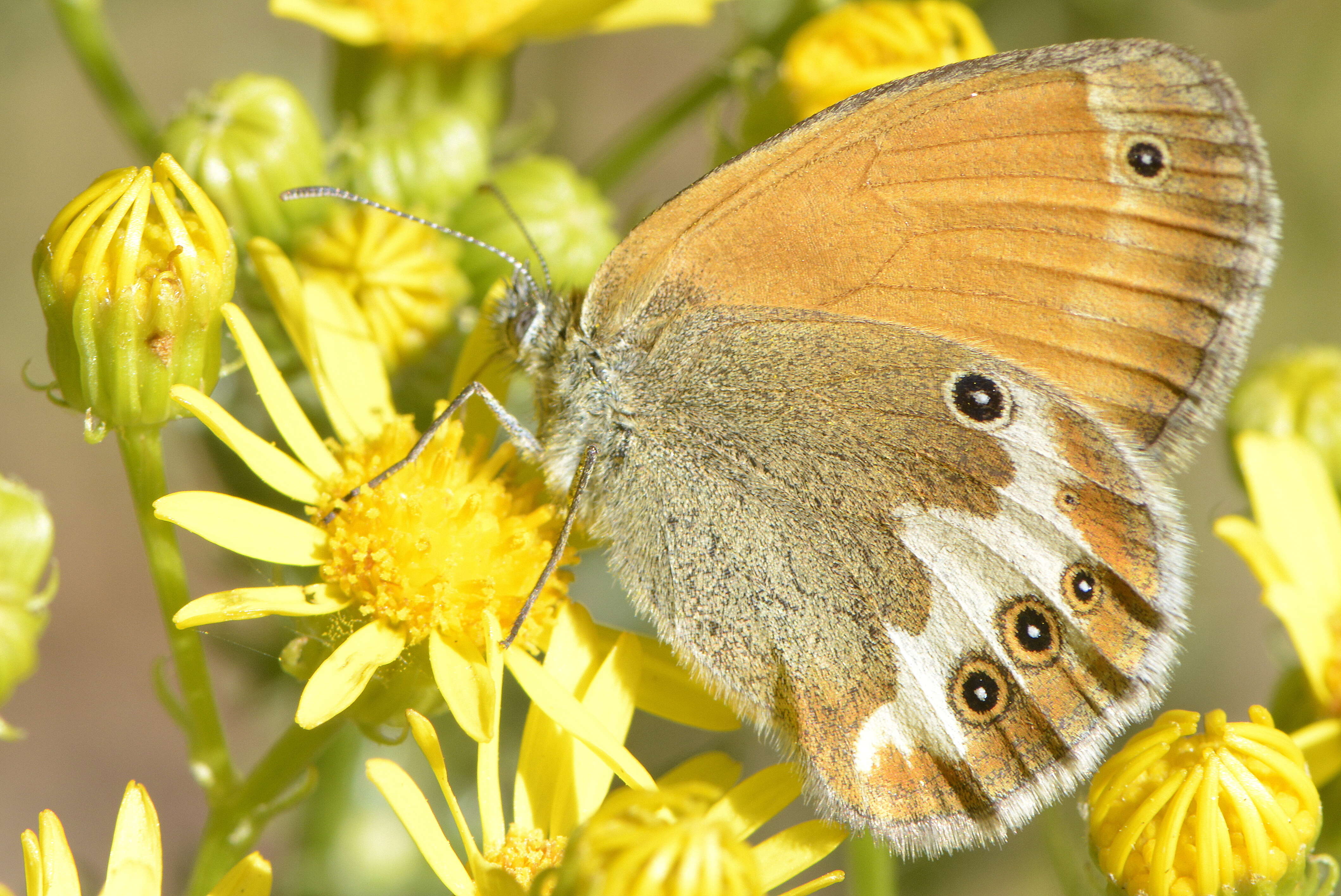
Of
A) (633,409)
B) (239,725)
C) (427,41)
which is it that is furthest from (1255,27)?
(239,725)

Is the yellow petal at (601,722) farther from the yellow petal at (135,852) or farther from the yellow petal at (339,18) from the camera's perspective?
the yellow petal at (339,18)

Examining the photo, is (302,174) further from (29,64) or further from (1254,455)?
(29,64)

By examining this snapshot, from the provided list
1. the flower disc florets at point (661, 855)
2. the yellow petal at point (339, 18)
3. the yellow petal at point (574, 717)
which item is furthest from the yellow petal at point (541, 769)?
the yellow petal at point (339, 18)

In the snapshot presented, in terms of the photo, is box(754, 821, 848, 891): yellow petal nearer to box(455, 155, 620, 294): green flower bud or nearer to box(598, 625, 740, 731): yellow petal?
box(598, 625, 740, 731): yellow petal

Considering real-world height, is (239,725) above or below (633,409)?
below

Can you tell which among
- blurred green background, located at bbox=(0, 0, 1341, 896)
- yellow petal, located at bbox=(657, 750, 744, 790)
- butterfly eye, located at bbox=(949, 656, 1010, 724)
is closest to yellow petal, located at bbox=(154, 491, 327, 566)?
yellow petal, located at bbox=(657, 750, 744, 790)
